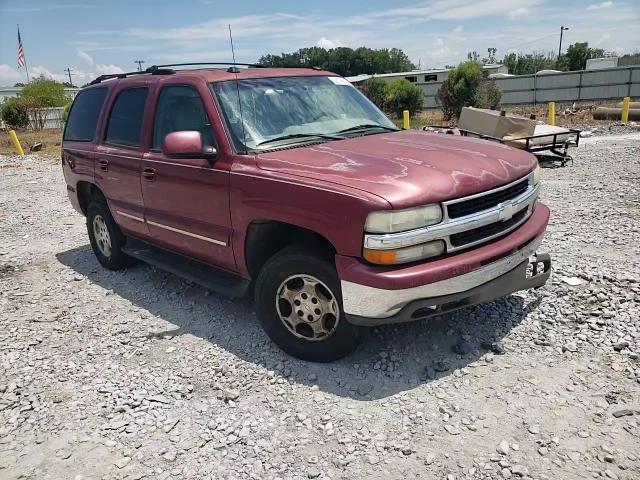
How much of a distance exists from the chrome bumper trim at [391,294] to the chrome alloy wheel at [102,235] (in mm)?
3592

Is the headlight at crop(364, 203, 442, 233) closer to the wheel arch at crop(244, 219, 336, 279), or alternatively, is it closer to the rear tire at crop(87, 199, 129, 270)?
the wheel arch at crop(244, 219, 336, 279)

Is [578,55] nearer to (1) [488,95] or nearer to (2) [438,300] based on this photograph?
(1) [488,95]

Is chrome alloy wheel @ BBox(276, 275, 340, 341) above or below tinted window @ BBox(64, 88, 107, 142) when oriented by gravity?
below

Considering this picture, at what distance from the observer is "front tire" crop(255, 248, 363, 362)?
3287 millimetres

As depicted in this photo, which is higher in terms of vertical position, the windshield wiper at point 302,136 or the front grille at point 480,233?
the windshield wiper at point 302,136

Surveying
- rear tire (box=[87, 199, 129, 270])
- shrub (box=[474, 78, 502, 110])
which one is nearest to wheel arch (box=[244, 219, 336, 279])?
rear tire (box=[87, 199, 129, 270])

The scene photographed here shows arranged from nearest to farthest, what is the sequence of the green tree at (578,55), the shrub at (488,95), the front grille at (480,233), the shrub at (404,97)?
1. the front grille at (480,233)
2. the shrub at (488,95)
3. the shrub at (404,97)
4. the green tree at (578,55)

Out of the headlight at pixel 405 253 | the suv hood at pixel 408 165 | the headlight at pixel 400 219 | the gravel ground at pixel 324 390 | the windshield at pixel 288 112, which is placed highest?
the windshield at pixel 288 112

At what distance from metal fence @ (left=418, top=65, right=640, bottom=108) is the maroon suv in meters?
26.0

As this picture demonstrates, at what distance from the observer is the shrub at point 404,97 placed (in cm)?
2666

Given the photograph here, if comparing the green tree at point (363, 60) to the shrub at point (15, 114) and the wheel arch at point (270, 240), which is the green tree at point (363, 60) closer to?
the shrub at point (15, 114)

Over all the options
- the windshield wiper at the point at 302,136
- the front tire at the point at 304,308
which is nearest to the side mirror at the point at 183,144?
the windshield wiper at the point at 302,136

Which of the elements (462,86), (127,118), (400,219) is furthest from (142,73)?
(462,86)

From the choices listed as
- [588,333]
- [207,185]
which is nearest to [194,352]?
[207,185]
